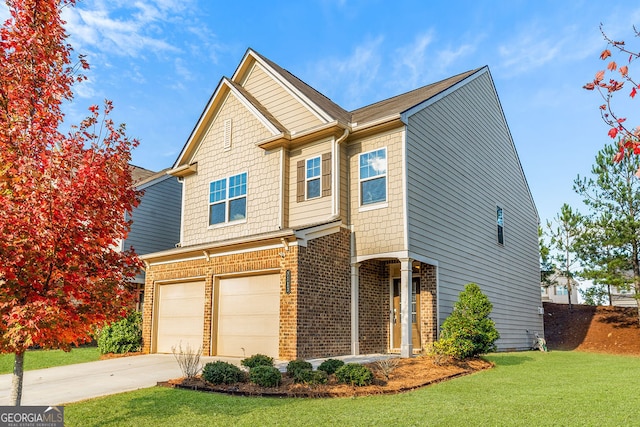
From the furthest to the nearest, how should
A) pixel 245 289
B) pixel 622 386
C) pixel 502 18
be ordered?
pixel 245 289, pixel 622 386, pixel 502 18

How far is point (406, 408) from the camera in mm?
7207

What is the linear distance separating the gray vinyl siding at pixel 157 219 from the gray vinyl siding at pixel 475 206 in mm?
12894

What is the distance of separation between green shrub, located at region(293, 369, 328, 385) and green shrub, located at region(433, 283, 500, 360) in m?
3.94

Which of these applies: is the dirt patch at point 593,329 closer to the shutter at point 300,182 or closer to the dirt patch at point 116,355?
the shutter at point 300,182

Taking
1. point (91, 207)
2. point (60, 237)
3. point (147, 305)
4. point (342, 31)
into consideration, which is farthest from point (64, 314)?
point (147, 305)

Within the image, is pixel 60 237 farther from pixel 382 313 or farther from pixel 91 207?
pixel 382 313

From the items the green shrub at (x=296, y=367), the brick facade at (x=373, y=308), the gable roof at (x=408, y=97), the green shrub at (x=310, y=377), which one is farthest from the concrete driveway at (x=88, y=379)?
the gable roof at (x=408, y=97)

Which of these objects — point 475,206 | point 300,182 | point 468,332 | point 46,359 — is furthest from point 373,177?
point 46,359

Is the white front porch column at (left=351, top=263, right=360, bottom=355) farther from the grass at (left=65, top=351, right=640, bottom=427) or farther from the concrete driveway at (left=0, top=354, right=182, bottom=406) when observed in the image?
the concrete driveway at (left=0, top=354, right=182, bottom=406)

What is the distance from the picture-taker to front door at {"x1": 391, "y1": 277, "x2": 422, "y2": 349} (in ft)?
46.8

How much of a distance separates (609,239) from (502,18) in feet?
57.5

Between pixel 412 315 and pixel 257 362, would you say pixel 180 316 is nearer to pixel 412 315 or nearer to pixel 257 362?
pixel 257 362

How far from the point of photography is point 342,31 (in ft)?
43.4

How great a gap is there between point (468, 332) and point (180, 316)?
29.0ft
